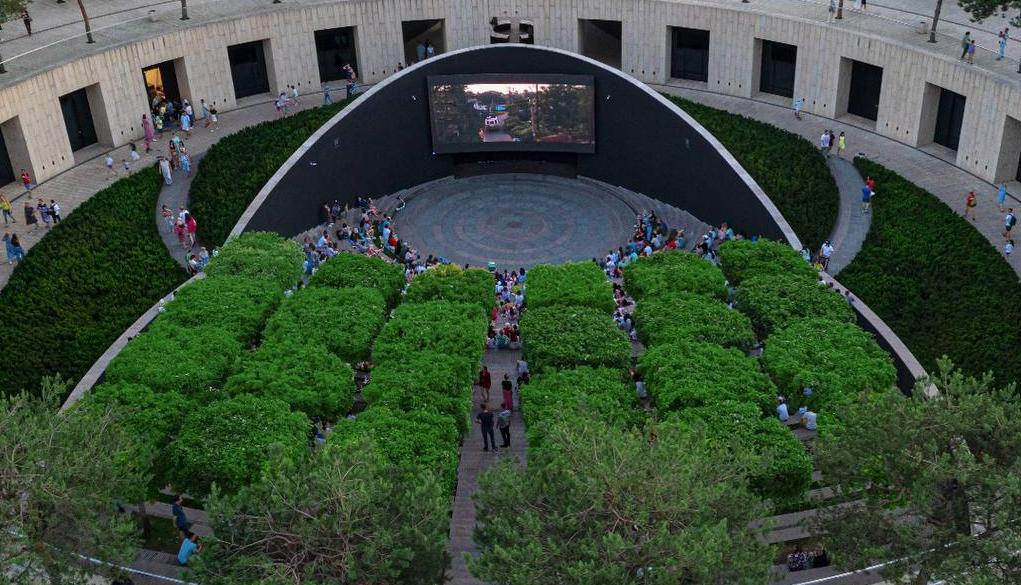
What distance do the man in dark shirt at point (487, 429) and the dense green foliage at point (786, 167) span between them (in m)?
16.4

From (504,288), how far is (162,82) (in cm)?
2261

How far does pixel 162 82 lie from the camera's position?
5338cm

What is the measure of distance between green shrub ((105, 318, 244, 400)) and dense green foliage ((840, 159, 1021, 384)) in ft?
70.4

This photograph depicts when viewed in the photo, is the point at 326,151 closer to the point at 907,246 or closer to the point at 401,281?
the point at 401,281

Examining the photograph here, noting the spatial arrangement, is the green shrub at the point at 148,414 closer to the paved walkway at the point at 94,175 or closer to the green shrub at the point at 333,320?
the green shrub at the point at 333,320

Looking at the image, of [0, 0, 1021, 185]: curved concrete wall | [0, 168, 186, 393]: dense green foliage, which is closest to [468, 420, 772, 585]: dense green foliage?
[0, 168, 186, 393]: dense green foliage

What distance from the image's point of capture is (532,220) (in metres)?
48.3

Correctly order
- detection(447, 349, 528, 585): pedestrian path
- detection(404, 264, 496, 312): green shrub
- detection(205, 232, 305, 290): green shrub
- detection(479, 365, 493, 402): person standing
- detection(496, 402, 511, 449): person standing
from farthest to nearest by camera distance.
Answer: detection(205, 232, 305, 290): green shrub, detection(404, 264, 496, 312): green shrub, detection(479, 365, 493, 402): person standing, detection(496, 402, 511, 449): person standing, detection(447, 349, 528, 585): pedestrian path

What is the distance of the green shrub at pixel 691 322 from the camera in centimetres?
3225

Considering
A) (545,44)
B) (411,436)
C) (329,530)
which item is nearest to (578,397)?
(411,436)

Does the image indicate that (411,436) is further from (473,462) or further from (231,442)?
(231,442)

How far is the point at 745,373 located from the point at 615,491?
9.51 meters

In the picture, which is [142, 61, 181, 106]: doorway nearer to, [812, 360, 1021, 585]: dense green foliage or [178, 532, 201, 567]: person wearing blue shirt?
[178, 532, 201, 567]: person wearing blue shirt

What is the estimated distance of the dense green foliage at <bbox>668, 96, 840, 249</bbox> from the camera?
141ft
